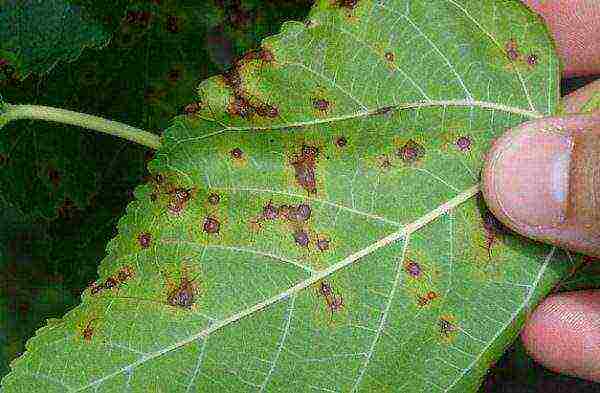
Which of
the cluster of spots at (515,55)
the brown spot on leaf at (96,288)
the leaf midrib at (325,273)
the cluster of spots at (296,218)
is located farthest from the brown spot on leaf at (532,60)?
the brown spot on leaf at (96,288)

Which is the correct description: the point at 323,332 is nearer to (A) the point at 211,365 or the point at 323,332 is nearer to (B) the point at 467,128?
(A) the point at 211,365

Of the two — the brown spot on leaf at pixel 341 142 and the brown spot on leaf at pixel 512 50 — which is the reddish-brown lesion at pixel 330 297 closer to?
the brown spot on leaf at pixel 341 142

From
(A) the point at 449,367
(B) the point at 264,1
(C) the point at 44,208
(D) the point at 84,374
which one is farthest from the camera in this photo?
(B) the point at 264,1

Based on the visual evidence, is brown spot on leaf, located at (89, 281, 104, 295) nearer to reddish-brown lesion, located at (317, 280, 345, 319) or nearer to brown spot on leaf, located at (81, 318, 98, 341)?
brown spot on leaf, located at (81, 318, 98, 341)

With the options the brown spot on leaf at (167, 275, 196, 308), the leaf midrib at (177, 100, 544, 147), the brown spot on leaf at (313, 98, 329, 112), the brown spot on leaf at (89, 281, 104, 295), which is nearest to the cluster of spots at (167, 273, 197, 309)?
the brown spot on leaf at (167, 275, 196, 308)

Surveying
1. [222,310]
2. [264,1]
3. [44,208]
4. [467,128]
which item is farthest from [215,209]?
[264,1]

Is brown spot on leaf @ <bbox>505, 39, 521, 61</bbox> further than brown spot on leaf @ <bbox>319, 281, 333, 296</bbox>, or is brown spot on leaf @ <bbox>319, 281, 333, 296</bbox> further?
brown spot on leaf @ <bbox>505, 39, 521, 61</bbox>

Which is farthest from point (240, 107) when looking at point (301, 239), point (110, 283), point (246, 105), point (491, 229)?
point (491, 229)
